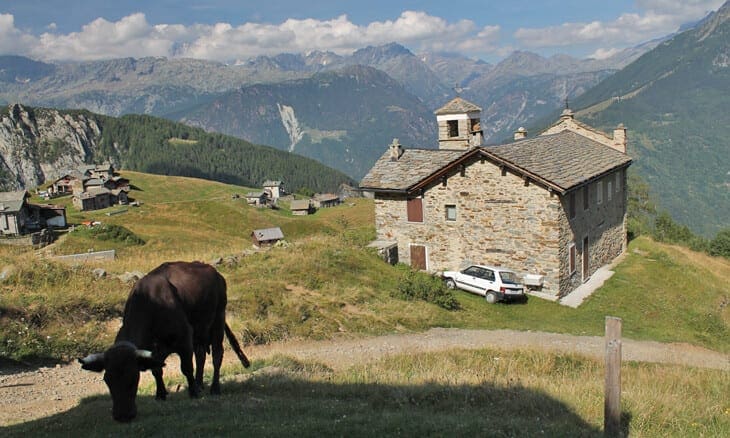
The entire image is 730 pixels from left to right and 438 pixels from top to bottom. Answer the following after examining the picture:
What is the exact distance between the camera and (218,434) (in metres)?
7.82

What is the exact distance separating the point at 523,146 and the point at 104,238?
46613mm

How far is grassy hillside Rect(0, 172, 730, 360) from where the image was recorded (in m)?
16.1

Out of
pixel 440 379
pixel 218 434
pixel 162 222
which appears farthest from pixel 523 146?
pixel 162 222

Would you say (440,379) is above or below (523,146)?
below

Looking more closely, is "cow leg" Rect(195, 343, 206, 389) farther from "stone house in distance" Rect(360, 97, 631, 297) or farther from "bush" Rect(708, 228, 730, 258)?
"bush" Rect(708, 228, 730, 258)

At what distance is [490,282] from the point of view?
27.8m

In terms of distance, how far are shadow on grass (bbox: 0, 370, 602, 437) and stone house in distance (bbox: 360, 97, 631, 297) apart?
1921 centimetres

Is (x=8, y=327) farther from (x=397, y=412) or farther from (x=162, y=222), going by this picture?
(x=162, y=222)

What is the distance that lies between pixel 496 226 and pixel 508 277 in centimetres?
339

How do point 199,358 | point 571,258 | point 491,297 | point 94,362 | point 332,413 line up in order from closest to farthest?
1. point 94,362
2. point 332,413
3. point 199,358
4. point 491,297
5. point 571,258

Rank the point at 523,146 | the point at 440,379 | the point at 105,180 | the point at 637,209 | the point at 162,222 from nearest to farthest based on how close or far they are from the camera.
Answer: the point at 440,379 → the point at 523,146 → the point at 637,209 → the point at 162,222 → the point at 105,180

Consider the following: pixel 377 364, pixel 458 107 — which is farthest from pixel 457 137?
pixel 377 364

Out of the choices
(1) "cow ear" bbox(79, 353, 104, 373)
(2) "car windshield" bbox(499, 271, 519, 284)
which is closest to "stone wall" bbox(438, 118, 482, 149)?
(2) "car windshield" bbox(499, 271, 519, 284)

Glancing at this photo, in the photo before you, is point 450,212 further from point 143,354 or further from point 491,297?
point 143,354
